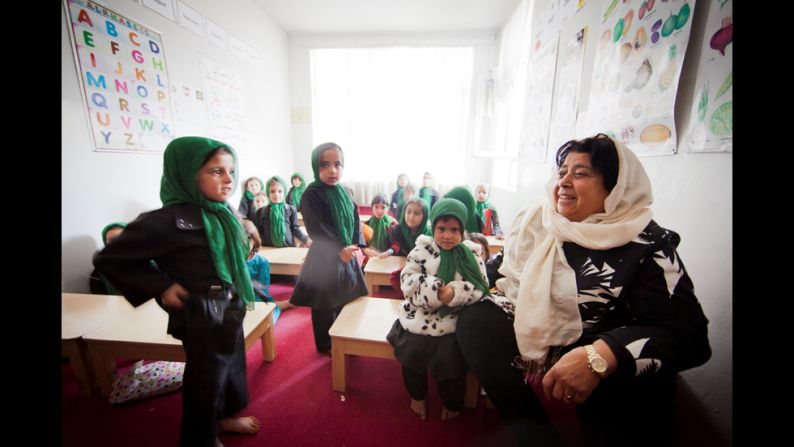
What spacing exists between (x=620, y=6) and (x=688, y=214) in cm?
109

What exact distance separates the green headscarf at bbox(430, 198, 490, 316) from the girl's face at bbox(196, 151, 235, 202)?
30.3 inches

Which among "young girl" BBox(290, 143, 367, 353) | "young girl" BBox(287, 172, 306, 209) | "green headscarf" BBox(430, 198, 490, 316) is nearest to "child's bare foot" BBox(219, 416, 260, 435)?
"young girl" BBox(290, 143, 367, 353)

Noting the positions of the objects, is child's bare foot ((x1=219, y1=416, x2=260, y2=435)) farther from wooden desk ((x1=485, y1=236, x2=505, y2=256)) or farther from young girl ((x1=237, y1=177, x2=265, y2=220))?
young girl ((x1=237, y1=177, x2=265, y2=220))

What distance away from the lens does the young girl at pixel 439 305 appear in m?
1.02

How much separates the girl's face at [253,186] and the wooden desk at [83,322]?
1.75 m

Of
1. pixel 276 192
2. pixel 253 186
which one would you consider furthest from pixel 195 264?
pixel 253 186

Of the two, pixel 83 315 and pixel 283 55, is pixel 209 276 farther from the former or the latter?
pixel 283 55

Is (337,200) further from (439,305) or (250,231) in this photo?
(439,305)

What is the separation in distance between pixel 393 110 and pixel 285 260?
3.44m

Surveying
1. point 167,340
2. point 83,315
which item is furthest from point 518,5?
point 83,315

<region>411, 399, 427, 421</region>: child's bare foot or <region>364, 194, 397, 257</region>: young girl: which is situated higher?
<region>364, 194, 397, 257</region>: young girl

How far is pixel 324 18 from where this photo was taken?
3.72 meters

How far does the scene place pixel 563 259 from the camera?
32.4 inches

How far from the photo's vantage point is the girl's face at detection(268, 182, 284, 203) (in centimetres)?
259
